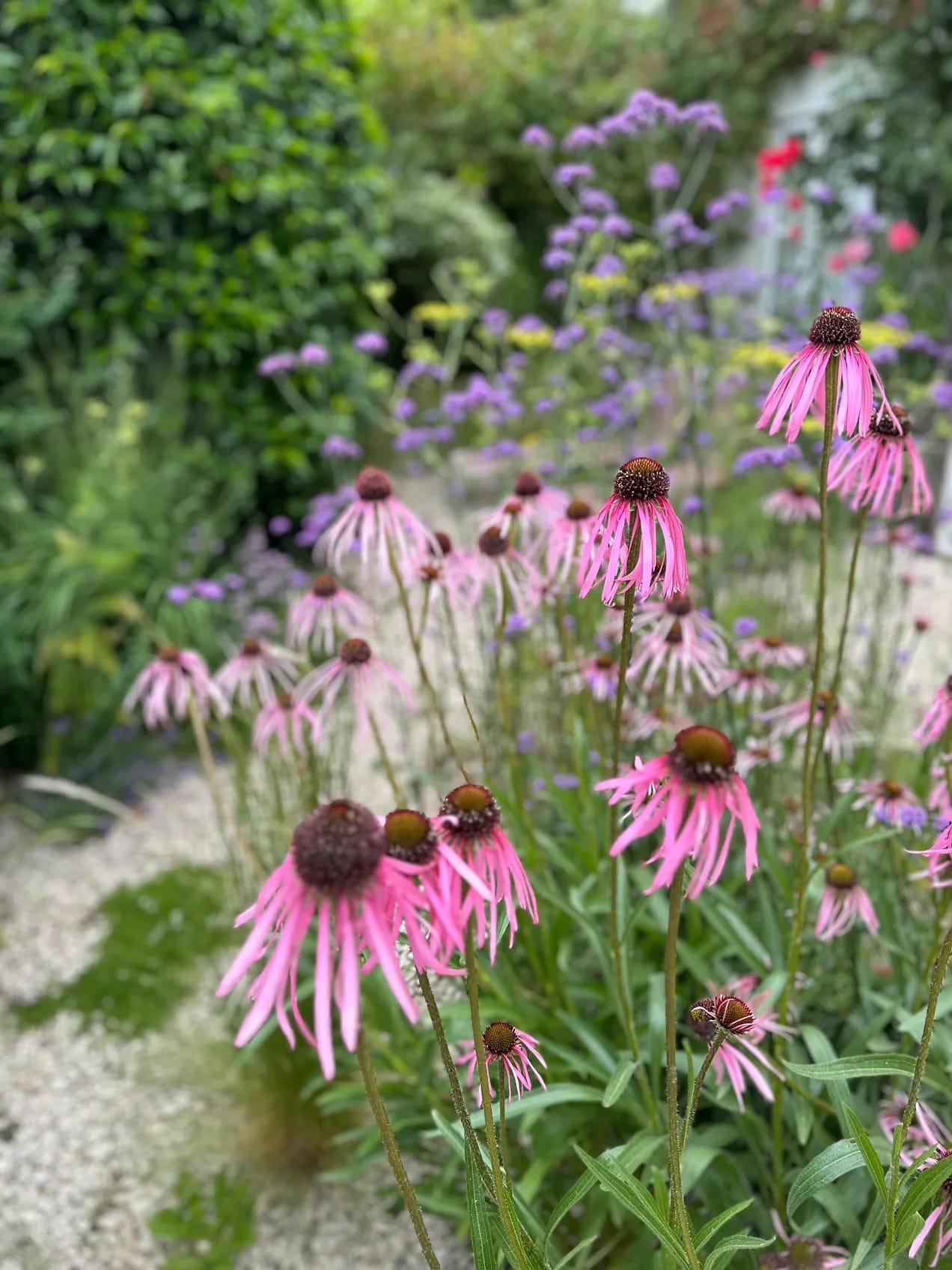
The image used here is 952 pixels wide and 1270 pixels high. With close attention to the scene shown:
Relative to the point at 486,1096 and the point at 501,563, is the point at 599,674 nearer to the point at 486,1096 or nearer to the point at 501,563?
the point at 501,563

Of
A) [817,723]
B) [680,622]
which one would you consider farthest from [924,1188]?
[817,723]

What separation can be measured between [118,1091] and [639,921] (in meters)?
1.37

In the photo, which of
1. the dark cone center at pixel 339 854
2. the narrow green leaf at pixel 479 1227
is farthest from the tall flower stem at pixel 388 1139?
the dark cone center at pixel 339 854

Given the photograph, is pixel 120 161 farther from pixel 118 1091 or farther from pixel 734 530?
pixel 118 1091

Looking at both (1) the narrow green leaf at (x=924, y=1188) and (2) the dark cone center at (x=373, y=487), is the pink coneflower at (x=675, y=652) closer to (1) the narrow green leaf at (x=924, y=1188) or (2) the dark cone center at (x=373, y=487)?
(2) the dark cone center at (x=373, y=487)

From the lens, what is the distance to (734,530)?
4098mm

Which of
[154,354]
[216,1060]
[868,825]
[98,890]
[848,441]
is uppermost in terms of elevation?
[848,441]

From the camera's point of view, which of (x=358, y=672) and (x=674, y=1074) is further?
(x=358, y=672)

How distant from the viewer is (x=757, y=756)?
1760 mm

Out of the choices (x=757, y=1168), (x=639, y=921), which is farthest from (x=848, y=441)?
(x=757, y=1168)

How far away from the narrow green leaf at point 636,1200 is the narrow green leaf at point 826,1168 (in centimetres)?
15

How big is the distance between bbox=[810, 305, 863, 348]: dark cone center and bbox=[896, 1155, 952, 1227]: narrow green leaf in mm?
755

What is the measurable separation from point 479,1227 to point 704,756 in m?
0.54

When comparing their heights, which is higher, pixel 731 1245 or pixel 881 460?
pixel 881 460
